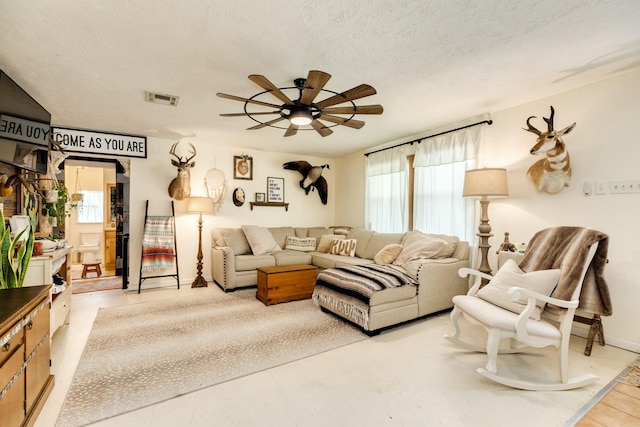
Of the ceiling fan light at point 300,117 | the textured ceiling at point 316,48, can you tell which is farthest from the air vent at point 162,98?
the ceiling fan light at point 300,117

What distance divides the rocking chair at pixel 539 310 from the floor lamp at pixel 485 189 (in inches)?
30.2

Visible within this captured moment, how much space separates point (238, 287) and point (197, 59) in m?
3.03

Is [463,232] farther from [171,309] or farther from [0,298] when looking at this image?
[0,298]

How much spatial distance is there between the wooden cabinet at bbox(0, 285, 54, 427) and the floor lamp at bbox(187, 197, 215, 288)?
104 inches

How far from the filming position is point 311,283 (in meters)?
Answer: 3.86

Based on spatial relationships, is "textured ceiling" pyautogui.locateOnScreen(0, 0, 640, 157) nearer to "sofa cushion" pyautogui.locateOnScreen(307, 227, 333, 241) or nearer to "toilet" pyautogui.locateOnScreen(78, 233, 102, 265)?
"sofa cushion" pyautogui.locateOnScreen(307, 227, 333, 241)

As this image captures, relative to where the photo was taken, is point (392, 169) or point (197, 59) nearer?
point (197, 59)

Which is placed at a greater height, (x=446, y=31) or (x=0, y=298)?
(x=446, y=31)

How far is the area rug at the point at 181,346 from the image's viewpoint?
1.82 m

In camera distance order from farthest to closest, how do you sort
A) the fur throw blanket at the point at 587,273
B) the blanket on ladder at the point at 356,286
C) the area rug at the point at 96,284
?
the area rug at the point at 96,284 < the blanket on ladder at the point at 356,286 < the fur throw blanket at the point at 587,273

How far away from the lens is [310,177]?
5500 mm

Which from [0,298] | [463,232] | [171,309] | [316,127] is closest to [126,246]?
[171,309]

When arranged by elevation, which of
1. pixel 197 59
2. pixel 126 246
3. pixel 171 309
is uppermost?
pixel 197 59

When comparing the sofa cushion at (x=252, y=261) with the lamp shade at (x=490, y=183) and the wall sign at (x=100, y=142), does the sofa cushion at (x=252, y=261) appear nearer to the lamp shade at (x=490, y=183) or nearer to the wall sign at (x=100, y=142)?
the wall sign at (x=100, y=142)
